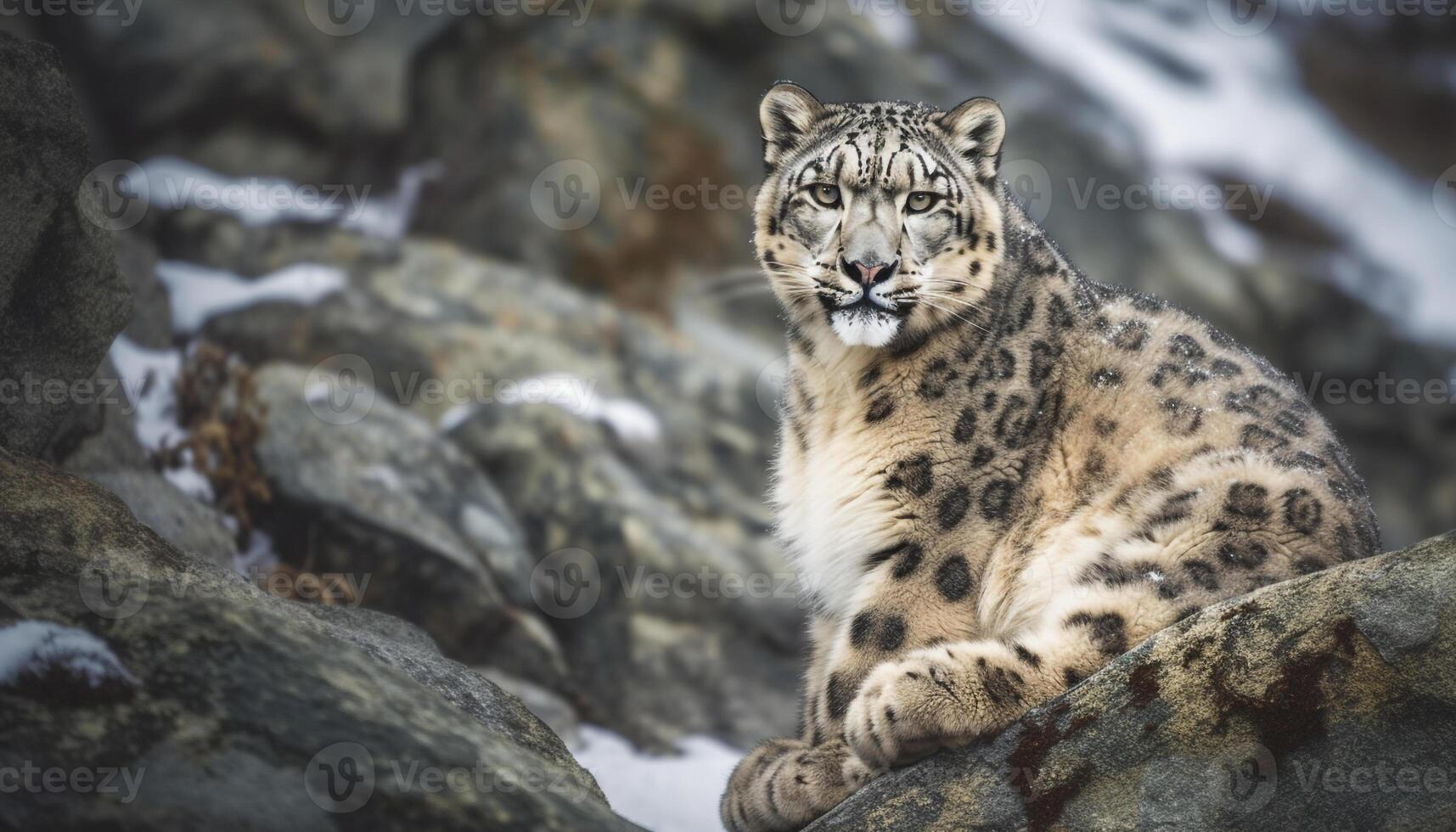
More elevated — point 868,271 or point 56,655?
point 868,271

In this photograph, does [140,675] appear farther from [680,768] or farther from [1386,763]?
[680,768]

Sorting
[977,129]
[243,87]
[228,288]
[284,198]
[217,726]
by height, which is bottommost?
[217,726]

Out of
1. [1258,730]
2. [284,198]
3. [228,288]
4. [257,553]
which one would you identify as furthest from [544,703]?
[284,198]

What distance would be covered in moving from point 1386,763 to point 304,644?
2.40 metres

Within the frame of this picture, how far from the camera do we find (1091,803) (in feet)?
10.2

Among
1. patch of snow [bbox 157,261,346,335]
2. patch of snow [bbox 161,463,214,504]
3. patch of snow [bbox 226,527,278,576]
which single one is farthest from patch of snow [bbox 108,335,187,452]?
patch of snow [bbox 157,261,346,335]

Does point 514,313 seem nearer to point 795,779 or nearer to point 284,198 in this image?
point 284,198

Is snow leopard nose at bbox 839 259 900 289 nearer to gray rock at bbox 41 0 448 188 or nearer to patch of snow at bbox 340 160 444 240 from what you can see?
patch of snow at bbox 340 160 444 240

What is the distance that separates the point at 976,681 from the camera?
11.0 feet

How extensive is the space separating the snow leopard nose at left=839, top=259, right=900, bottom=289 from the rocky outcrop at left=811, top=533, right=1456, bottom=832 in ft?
4.21

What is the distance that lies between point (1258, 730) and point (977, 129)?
2.10 meters

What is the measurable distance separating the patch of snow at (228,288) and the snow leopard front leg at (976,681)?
5.52 meters

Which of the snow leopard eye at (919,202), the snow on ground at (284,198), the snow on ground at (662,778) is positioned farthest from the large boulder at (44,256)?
the snow on ground at (284,198)

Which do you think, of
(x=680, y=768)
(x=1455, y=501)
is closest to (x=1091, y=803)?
(x=680, y=768)
